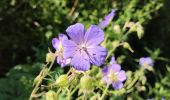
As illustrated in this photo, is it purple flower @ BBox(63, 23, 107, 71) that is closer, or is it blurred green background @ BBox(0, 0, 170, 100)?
purple flower @ BBox(63, 23, 107, 71)

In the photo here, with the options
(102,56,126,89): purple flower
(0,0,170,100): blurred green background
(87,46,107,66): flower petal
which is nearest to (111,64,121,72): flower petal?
(102,56,126,89): purple flower

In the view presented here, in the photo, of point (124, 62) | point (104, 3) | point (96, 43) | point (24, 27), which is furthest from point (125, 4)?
point (96, 43)

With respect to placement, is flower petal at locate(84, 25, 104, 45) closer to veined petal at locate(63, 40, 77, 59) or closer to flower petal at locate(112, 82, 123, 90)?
veined petal at locate(63, 40, 77, 59)

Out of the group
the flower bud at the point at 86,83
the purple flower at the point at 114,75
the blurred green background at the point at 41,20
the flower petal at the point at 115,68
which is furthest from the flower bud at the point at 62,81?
the blurred green background at the point at 41,20

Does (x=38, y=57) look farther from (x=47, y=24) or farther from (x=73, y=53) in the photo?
(x=73, y=53)

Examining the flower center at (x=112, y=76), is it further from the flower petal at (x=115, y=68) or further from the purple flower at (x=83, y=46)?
the purple flower at (x=83, y=46)

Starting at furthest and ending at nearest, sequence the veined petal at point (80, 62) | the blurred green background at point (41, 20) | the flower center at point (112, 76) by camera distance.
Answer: the blurred green background at point (41, 20) < the flower center at point (112, 76) < the veined petal at point (80, 62)
